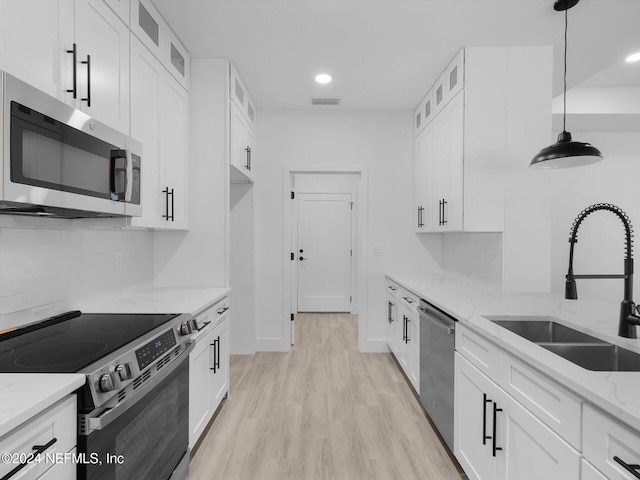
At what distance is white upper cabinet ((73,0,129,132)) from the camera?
4.89 ft

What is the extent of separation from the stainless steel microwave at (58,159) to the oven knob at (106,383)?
574 millimetres

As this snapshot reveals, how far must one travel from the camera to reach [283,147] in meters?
4.02

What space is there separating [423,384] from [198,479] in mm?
1569

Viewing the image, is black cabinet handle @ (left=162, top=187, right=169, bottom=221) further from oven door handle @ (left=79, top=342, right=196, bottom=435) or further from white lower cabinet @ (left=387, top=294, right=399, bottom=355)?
white lower cabinet @ (left=387, top=294, right=399, bottom=355)

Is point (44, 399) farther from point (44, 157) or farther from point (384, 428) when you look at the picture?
point (384, 428)

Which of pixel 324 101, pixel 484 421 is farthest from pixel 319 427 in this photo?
pixel 324 101

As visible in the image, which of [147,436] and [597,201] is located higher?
[597,201]

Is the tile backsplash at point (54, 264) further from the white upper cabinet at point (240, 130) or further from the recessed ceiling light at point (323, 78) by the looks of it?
the recessed ceiling light at point (323, 78)

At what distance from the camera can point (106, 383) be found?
1102mm

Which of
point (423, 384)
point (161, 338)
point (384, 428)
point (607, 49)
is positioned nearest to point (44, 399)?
point (161, 338)

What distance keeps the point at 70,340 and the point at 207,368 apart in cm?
101

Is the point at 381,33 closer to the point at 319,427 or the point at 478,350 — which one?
the point at 478,350

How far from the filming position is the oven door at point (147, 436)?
3.57ft

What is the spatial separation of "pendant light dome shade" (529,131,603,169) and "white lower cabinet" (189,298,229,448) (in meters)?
2.18
